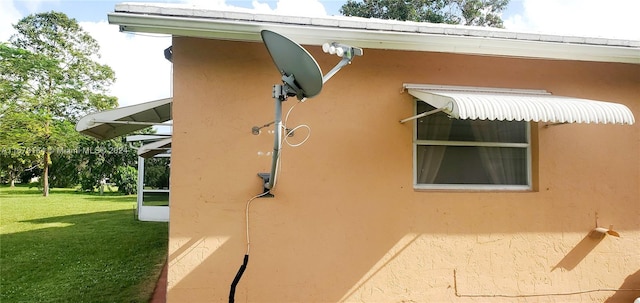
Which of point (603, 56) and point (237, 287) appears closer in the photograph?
point (237, 287)

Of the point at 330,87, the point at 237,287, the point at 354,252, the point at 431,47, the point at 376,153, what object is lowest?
the point at 237,287

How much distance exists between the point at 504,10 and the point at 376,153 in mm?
52165

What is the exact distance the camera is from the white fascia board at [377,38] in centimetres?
629

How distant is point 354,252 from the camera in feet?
24.6

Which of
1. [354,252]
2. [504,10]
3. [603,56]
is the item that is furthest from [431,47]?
[504,10]

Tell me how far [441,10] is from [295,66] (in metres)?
49.9

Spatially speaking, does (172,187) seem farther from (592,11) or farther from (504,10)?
(504,10)

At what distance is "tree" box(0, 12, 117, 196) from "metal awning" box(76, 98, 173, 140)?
40.1m

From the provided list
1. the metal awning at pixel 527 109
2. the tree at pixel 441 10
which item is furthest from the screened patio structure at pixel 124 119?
the tree at pixel 441 10

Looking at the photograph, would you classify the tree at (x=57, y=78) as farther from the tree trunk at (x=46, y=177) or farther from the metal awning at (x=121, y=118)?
the metal awning at (x=121, y=118)

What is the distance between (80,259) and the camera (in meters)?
14.6

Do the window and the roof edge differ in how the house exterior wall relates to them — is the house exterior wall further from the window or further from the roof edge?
the roof edge

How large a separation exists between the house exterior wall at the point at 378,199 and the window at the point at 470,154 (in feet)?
1.02

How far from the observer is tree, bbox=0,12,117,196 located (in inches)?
1779
